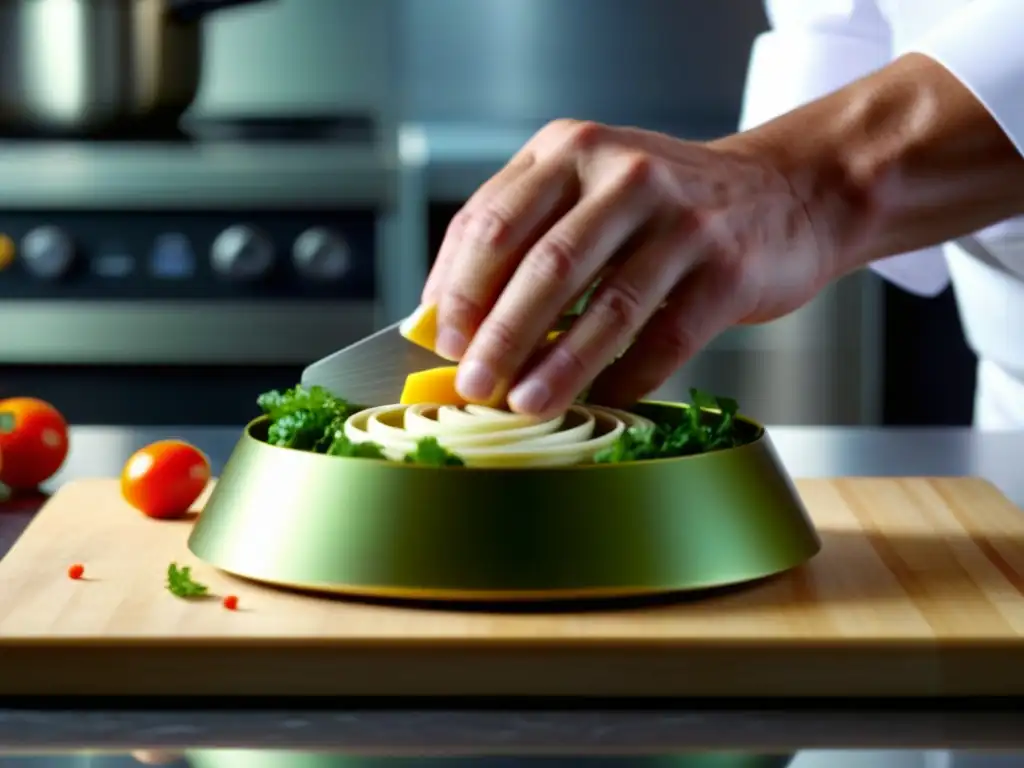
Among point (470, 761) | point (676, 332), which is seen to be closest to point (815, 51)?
point (676, 332)

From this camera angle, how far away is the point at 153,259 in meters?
2.55

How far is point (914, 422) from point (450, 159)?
2.97 feet

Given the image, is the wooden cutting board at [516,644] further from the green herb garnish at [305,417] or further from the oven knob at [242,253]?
the oven knob at [242,253]

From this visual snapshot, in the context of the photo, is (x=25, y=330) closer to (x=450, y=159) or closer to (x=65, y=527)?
(x=450, y=159)

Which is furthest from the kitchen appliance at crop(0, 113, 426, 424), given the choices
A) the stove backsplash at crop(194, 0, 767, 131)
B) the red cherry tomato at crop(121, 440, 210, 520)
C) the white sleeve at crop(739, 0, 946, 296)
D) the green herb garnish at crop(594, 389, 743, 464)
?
the green herb garnish at crop(594, 389, 743, 464)

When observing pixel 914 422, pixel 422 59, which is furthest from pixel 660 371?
pixel 422 59

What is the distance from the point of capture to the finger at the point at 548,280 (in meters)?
1.00

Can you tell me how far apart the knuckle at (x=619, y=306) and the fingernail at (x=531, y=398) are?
0.06 metres

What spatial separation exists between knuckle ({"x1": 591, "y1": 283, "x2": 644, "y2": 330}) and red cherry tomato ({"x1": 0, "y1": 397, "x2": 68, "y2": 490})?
0.52m

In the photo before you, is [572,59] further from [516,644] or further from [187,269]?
[516,644]

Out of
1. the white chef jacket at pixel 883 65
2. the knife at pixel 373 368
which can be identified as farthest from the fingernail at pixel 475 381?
the white chef jacket at pixel 883 65

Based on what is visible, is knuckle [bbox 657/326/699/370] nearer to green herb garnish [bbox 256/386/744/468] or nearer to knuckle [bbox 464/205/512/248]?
green herb garnish [bbox 256/386/744/468]

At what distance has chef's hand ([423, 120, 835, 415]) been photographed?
101 centimetres

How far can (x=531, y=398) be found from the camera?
993 mm
